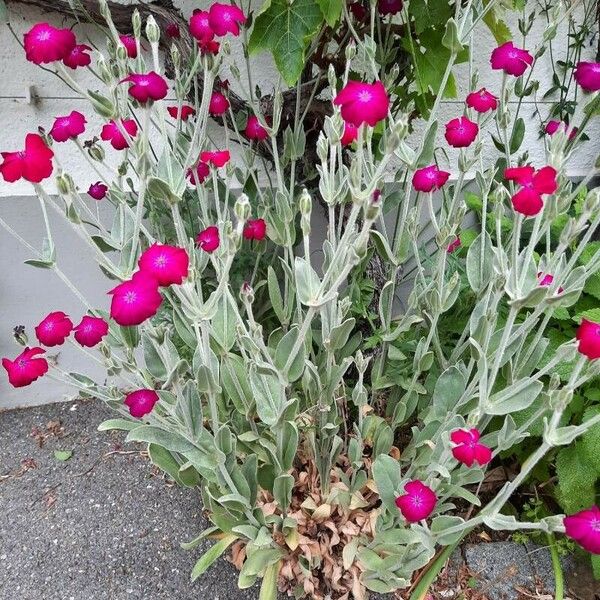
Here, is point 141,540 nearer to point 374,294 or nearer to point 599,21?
point 374,294

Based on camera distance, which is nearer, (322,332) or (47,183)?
(322,332)

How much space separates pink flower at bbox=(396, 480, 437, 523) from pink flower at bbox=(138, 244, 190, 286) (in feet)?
1.61

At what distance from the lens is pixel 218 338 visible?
3.44 feet

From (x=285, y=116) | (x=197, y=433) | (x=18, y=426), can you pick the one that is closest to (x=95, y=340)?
(x=197, y=433)

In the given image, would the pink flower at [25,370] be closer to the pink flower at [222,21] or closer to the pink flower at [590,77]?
the pink flower at [222,21]

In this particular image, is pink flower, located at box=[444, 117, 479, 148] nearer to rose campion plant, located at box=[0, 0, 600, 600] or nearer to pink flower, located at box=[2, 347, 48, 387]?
rose campion plant, located at box=[0, 0, 600, 600]

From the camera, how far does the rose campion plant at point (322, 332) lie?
2.48ft

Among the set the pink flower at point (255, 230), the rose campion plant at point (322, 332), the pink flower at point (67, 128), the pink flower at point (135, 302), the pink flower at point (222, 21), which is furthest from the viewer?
the pink flower at point (255, 230)

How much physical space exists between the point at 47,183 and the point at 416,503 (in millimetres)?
1426

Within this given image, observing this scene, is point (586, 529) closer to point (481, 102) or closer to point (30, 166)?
point (481, 102)

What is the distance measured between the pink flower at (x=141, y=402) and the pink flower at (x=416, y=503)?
426 millimetres

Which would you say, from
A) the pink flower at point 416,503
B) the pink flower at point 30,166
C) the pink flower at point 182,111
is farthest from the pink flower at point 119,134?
the pink flower at point 416,503

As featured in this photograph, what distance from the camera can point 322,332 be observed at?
109 cm

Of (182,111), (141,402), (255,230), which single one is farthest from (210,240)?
(182,111)
